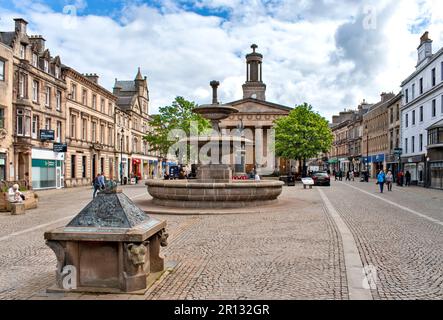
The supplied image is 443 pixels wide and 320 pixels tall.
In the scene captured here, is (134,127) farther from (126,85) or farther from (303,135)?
(303,135)

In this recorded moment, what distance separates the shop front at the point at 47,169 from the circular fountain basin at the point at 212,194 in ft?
68.8

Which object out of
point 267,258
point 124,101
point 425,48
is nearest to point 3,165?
point 267,258

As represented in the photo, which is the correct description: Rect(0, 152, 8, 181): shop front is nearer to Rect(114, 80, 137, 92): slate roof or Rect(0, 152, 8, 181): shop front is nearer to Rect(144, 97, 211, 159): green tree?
Rect(144, 97, 211, 159): green tree

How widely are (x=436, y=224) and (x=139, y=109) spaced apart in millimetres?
57432

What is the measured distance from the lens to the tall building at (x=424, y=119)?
35.2m

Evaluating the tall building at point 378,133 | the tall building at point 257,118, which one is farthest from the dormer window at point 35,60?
the tall building at point 378,133

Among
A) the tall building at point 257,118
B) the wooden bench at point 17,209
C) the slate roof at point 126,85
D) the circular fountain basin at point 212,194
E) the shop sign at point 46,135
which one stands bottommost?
the wooden bench at point 17,209

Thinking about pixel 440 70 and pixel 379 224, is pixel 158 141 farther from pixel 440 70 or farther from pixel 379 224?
pixel 379 224

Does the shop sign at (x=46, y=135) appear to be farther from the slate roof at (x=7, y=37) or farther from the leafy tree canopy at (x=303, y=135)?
the leafy tree canopy at (x=303, y=135)

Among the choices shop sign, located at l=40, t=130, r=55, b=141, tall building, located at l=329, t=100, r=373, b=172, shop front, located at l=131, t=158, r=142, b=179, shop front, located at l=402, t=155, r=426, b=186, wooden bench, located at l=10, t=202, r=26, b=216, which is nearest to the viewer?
wooden bench, located at l=10, t=202, r=26, b=216

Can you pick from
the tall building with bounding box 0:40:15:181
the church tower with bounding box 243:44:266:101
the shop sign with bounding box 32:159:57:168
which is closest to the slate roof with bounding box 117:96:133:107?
the shop sign with bounding box 32:159:57:168

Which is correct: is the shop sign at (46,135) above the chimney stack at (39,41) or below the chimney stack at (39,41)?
below

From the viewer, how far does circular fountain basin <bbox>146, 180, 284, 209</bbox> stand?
50.5 feet

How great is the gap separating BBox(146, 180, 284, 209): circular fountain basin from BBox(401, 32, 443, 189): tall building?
2495 cm
